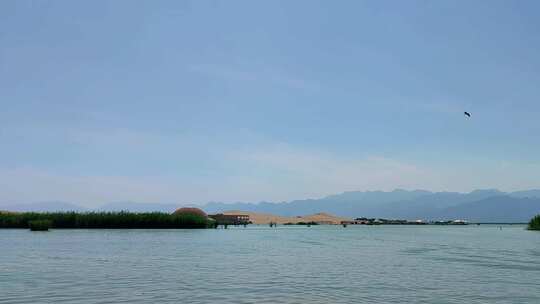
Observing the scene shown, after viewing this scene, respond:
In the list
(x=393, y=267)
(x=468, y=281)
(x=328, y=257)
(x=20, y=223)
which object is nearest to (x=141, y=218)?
(x=20, y=223)

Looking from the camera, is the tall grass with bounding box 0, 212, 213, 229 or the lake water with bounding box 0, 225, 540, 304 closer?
the lake water with bounding box 0, 225, 540, 304

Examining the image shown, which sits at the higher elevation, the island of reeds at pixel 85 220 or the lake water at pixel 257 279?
the island of reeds at pixel 85 220

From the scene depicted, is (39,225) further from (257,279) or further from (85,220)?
(257,279)

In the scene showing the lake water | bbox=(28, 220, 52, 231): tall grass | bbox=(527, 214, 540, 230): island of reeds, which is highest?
bbox=(28, 220, 52, 231): tall grass

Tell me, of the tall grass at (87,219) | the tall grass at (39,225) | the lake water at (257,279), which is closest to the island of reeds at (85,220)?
the tall grass at (87,219)

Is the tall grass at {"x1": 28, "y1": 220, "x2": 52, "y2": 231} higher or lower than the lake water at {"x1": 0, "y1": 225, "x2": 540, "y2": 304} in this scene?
higher

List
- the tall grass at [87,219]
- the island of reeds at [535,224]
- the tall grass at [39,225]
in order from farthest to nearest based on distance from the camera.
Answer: the island of reeds at [535,224] → the tall grass at [87,219] → the tall grass at [39,225]

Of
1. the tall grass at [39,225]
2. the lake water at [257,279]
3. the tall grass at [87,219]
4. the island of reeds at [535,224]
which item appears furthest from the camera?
the island of reeds at [535,224]

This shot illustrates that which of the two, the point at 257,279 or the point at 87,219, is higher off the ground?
the point at 87,219

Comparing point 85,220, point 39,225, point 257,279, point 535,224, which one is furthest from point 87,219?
point 535,224

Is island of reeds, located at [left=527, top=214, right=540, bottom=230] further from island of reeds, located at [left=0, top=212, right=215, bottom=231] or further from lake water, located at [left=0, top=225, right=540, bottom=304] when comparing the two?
lake water, located at [left=0, top=225, right=540, bottom=304]

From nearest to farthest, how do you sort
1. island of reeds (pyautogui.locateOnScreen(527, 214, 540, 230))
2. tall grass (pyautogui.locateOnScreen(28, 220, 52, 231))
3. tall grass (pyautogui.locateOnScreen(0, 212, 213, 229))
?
tall grass (pyautogui.locateOnScreen(28, 220, 52, 231)) < tall grass (pyautogui.locateOnScreen(0, 212, 213, 229)) < island of reeds (pyautogui.locateOnScreen(527, 214, 540, 230))

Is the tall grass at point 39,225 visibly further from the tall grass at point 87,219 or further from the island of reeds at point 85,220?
the tall grass at point 87,219

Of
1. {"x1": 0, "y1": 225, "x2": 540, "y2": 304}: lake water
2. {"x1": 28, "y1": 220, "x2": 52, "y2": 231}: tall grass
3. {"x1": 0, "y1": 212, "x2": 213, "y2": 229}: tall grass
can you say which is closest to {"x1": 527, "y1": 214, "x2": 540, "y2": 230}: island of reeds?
{"x1": 0, "y1": 212, "x2": 213, "y2": 229}: tall grass
